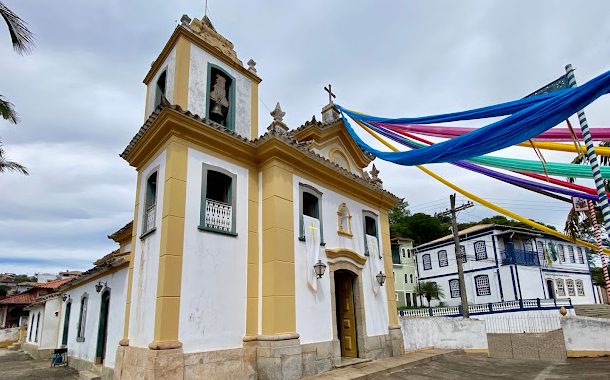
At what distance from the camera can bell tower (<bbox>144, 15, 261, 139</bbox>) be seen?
8930 mm

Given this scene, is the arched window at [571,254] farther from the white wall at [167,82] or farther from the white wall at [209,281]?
the white wall at [167,82]

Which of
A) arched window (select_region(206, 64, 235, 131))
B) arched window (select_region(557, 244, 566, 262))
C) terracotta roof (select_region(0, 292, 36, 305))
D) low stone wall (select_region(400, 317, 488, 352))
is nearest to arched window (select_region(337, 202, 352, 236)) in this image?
arched window (select_region(206, 64, 235, 131))

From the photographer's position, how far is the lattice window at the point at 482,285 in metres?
27.3

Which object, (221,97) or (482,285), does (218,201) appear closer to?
(221,97)

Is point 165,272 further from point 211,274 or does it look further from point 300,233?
point 300,233

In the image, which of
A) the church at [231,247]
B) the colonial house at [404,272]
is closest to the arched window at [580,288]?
the colonial house at [404,272]

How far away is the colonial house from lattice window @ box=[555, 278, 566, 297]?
1120cm

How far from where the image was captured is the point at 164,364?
250 inches

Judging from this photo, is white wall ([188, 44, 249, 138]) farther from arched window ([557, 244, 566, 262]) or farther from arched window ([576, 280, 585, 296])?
arched window ([576, 280, 585, 296])

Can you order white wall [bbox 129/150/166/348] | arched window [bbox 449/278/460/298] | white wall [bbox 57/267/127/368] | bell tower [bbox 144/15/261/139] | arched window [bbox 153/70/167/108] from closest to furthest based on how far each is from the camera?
1. white wall [bbox 129/150/166/348]
2. bell tower [bbox 144/15/261/139]
3. white wall [bbox 57/267/127/368]
4. arched window [bbox 153/70/167/108]
5. arched window [bbox 449/278/460/298]

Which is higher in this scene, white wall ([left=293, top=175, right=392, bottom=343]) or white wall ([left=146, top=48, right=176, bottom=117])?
white wall ([left=146, top=48, right=176, bottom=117])

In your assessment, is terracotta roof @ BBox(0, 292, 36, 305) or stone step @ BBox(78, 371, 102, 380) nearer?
stone step @ BBox(78, 371, 102, 380)

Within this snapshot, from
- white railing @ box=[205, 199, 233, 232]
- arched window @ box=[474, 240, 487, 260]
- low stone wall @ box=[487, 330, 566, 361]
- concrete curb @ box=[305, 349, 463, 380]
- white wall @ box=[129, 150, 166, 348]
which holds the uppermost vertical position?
arched window @ box=[474, 240, 487, 260]

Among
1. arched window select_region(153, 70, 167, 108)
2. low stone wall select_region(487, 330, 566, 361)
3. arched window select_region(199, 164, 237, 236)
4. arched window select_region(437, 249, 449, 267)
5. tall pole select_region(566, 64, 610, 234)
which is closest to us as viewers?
tall pole select_region(566, 64, 610, 234)
